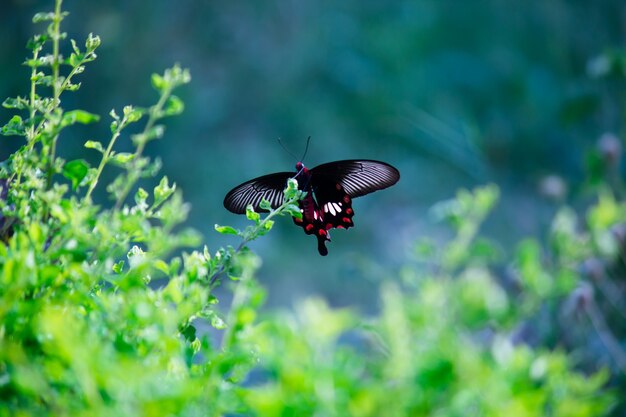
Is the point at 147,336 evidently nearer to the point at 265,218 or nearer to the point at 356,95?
the point at 265,218

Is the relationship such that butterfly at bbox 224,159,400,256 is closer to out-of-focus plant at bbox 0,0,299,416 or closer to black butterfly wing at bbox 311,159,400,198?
black butterfly wing at bbox 311,159,400,198

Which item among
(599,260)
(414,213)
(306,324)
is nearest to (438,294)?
(306,324)

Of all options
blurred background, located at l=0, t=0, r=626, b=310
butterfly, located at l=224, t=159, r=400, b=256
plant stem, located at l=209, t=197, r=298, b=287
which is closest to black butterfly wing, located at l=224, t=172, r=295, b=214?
butterfly, located at l=224, t=159, r=400, b=256

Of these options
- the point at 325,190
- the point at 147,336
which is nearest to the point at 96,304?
the point at 147,336

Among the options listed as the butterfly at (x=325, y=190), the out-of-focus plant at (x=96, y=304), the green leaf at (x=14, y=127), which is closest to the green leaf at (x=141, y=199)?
the out-of-focus plant at (x=96, y=304)

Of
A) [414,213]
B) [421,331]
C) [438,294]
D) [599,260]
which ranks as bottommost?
[421,331]

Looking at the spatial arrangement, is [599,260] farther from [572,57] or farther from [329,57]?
[329,57]
